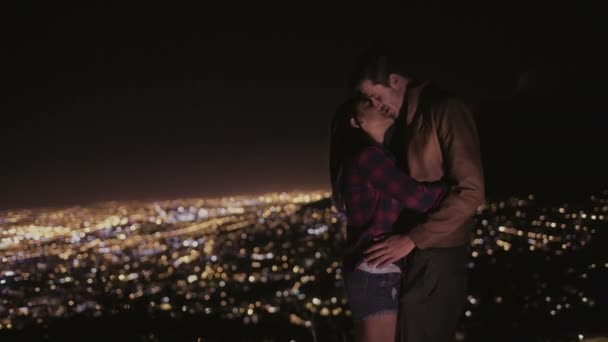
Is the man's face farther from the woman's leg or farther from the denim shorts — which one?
the woman's leg

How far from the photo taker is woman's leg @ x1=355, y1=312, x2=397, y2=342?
A: 253 centimetres

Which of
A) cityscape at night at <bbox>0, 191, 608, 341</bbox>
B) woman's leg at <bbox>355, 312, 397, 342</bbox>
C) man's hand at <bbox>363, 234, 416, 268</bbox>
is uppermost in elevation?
man's hand at <bbox>363, 234, 416, 268</bbox>

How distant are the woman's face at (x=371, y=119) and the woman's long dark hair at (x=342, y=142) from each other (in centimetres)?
2

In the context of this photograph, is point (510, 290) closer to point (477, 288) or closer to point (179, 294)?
point (477, 288)

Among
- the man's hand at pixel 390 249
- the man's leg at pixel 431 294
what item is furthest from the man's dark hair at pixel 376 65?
the man's leg at pixel 431 294

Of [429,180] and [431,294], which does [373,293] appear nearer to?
[431,294]

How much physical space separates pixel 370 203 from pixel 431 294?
47 cm

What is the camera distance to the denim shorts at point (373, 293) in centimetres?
252

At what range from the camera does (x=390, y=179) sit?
231cm

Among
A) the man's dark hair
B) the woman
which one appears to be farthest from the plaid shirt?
the man's dark hair

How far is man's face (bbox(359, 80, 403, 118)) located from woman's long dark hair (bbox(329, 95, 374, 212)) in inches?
2.1

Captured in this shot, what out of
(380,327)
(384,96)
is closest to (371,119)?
(384,96)

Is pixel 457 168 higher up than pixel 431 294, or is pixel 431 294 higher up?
pixel 457 168

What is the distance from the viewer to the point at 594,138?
54.5 metres
